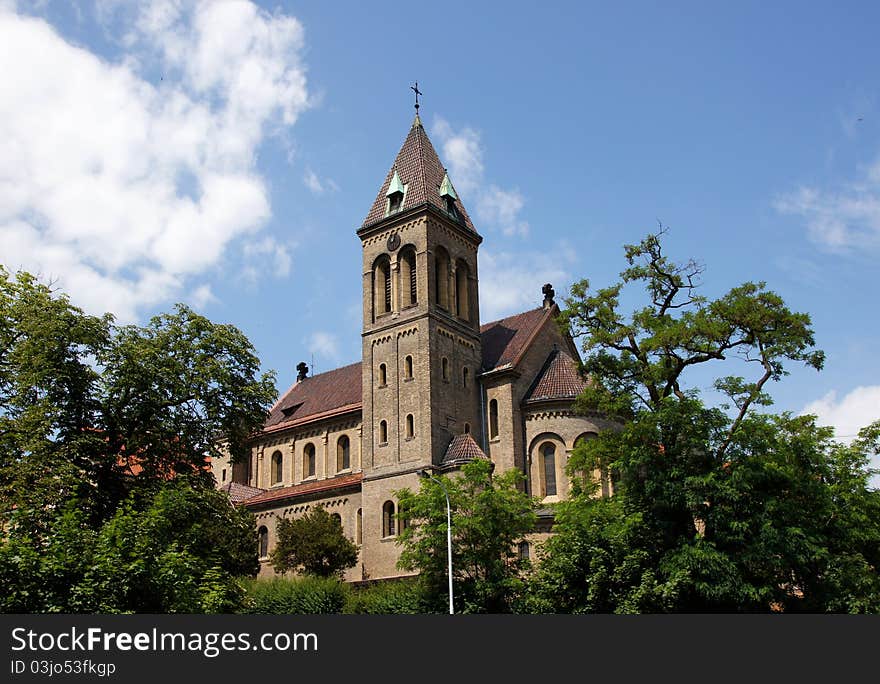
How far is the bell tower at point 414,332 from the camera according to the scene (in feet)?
165

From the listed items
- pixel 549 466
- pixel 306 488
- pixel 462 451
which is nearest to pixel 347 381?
pixel 306 488

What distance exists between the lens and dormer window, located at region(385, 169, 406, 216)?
2200 inches

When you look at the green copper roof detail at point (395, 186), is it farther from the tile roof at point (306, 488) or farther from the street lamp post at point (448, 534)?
the street lamp post at point (448, 534)

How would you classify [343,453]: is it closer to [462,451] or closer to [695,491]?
[462,451]

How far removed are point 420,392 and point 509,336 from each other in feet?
26.8

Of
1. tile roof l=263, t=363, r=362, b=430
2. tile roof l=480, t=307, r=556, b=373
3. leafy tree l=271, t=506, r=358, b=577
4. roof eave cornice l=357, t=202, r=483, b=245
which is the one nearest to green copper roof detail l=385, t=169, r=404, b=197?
roof eave cornice l=357, t=202, r=483, b=245

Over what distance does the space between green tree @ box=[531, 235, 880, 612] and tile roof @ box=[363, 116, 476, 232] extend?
19.1 meters

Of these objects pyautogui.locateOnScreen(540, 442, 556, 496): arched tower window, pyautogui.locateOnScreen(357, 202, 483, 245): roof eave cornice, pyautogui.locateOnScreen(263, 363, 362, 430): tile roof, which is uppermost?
pyautogui.locateOnScreen(357, 202, 483, 245): roof eave cornice

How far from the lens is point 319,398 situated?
62.7m

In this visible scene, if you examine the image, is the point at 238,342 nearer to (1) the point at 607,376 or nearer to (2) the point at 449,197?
(1) the point at 607,376

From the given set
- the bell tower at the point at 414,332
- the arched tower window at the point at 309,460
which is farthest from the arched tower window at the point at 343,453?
the bell tower at the point at 414,332

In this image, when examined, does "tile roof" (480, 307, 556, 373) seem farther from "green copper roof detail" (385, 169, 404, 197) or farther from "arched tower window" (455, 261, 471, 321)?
"green copper roof detail" (385, 169, 404, 197)

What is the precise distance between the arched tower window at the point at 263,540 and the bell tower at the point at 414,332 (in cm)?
949

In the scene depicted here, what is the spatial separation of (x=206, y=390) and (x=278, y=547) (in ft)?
49.7
